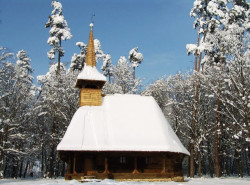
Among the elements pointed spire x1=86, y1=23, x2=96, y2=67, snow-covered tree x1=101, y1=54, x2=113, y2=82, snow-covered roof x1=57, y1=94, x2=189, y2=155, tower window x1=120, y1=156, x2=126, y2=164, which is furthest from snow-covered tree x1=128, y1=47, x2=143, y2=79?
tower window x1=120, y1=156, x2=126, y2=164

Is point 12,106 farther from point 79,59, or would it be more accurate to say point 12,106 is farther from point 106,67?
point 106,67

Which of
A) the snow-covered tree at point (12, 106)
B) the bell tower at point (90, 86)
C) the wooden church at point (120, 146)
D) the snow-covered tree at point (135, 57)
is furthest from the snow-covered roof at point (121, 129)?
the snow-covered tree at point (135, 57)

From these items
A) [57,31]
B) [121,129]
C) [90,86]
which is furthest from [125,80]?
[121,129]

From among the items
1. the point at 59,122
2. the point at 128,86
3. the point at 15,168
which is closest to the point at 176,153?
the point at 59,122

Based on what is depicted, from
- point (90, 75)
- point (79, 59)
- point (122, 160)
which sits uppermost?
point (79, 59)

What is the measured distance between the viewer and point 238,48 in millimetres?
21812

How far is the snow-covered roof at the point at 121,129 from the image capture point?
76.0 feet

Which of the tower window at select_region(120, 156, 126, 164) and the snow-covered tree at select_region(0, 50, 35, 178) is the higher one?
the snow-covered tree at select_region(0, 50, 35, 178)

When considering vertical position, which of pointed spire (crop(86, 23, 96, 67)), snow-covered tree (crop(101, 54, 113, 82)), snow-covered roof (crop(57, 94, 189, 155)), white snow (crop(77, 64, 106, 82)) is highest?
snow-covered tree (crop(101, 54, 113, 82))

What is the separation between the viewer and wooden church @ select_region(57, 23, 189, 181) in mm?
23188

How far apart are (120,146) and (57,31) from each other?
19940 millimetres

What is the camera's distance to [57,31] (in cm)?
3734

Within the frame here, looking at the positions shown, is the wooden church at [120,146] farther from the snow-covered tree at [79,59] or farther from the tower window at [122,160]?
the snow-covered tree at [79,59]

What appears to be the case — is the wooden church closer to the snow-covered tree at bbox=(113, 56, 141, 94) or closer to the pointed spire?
the pointed spire
